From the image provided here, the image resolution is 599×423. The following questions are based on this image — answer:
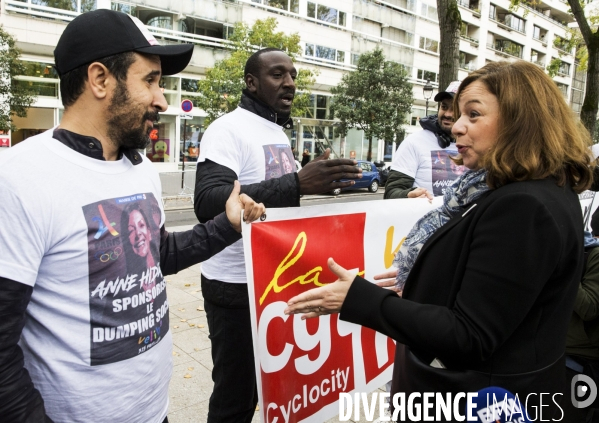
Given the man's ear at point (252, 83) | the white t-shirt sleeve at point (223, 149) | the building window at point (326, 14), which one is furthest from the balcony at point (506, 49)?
the white t-shirt sleeve at point (223, 149)

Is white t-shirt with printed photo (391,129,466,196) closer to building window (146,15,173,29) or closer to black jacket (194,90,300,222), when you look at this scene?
black jacket (194,90,300,222)

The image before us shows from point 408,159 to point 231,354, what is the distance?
76.8 inches

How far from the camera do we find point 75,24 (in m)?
1.60

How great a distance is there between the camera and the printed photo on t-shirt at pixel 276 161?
262 cm

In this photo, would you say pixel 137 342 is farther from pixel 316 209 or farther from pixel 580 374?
pixel 580 374

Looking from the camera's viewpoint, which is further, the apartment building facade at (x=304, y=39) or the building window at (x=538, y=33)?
the building window at (x=538, y=33)

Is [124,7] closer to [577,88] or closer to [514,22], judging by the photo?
[514,22]

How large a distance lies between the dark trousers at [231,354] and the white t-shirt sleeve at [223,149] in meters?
0.63

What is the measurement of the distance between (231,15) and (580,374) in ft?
92.5

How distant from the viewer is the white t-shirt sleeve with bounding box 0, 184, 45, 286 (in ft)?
4.16

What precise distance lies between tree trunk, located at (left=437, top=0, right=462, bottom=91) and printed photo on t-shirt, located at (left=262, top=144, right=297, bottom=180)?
5.10m

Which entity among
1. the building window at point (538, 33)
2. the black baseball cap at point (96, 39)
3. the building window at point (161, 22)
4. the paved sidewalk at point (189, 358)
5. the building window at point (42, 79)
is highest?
the building window at point (538, 33)

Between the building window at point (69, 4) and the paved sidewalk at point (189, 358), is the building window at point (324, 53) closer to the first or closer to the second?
the building window at point (69, 4)

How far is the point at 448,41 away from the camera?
23.9 feet
